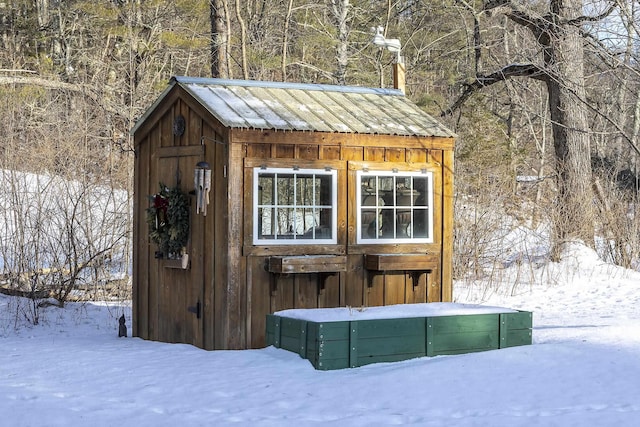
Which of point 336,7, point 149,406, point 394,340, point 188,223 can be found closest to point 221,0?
point 336,7

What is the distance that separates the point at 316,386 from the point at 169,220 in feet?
11.0

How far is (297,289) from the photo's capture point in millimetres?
10180

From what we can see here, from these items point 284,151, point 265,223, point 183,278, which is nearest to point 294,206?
point 265,223

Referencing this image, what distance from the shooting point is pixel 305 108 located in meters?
10.7

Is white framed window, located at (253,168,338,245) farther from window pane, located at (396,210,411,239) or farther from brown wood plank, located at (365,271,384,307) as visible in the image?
window pane, located at (396,210,411,239)

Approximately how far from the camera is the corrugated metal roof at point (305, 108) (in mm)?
10094

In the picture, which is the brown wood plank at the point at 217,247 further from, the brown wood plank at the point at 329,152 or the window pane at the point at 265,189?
the brown wood plank at the point at 329,152

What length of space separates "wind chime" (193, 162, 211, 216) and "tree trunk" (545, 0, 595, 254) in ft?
27.8

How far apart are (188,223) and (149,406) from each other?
3494 mm

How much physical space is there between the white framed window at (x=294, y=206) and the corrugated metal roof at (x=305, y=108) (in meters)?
0.52

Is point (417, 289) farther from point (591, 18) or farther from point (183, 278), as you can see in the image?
point (591, 18)

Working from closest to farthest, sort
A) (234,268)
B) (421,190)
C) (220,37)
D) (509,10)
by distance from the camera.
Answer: (234,268) < (421,190) < (509,10) < (220,37)

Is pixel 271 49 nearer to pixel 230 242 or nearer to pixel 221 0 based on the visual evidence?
pixel 221 0

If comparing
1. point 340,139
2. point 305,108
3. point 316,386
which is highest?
point 305,108
